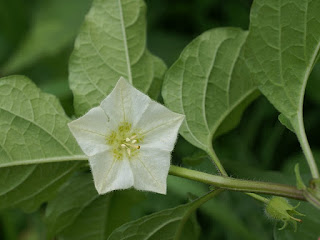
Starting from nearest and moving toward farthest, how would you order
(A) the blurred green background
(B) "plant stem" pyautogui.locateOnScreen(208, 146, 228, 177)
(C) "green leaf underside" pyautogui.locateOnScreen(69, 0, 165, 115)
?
1. (B) "plant stem" pyautogui.locateOnScreen(208, 146, 228, 177)
2. (C) "green leaf underside" pyautogui.locateOnScreen(69, 0, 165, 115)
3. (A) the blurred green background

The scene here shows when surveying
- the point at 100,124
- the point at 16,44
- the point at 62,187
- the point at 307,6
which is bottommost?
the point at 16,44

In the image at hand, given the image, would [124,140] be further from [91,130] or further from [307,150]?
[307,150]

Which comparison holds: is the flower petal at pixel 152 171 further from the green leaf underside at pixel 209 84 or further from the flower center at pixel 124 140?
the green leaf underside at pixel 209 84

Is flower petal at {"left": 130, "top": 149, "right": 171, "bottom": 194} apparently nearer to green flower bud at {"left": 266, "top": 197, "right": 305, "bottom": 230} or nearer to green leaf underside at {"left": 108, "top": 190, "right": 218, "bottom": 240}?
green leaf underside at {"left": 108, "top": 190, "right": 218, "bottom": 240}

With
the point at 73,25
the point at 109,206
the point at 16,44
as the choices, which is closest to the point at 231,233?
the point at 109,206

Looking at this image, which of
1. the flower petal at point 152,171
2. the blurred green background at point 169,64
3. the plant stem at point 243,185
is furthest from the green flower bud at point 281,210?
the blurred green background at point 169,64

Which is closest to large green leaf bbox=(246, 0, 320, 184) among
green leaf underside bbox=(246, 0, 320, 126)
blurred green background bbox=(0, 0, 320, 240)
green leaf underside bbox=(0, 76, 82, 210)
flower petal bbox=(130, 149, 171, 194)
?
green leaf underside bbox=(246, 0, 320, 126)

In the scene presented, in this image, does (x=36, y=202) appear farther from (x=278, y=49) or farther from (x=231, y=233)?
(x=231, y=233)

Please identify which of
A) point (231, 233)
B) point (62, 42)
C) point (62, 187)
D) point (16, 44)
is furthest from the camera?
point (16, 44)
